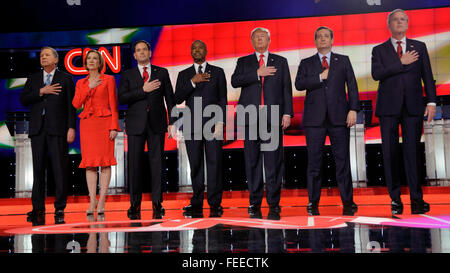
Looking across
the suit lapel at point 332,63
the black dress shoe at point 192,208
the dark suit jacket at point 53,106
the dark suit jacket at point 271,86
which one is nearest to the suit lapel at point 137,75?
the dark suit jacket at point 53,106

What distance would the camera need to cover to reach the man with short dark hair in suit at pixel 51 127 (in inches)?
163

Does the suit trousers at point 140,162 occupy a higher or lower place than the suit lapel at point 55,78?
lower

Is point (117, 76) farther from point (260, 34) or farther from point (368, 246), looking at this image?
point (368, 246)

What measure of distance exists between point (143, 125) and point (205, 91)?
0.62 metres

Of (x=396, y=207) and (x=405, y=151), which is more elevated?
(x=405, y=151)

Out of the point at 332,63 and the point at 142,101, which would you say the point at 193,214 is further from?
the point at 332,63

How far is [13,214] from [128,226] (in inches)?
93.6

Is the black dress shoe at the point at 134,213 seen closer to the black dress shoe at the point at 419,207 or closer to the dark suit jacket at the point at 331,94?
the dark suit jacket at the point at 331,94

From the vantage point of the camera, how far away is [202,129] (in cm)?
400

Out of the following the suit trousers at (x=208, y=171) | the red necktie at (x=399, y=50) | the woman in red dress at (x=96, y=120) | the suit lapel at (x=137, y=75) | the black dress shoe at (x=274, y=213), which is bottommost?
the black dress shoe at (x=274, y=213)

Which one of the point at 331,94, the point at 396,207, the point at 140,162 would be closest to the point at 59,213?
the point at 140,162

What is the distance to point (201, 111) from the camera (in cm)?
402

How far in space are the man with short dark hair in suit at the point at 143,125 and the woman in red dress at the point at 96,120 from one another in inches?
6.8

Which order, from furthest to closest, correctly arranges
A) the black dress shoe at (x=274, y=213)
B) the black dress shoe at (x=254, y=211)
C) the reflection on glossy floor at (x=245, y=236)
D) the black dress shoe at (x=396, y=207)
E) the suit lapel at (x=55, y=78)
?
1. the suit lapel at (x=55, y=78)
2. the black dress shoe at (x=254, y=211)
3. the black dress shoe at (x=396, y=207)
4. the black dress shoe at (x=274, y=213)
5. the reflection on glossy floor at (x=245, y=236)
